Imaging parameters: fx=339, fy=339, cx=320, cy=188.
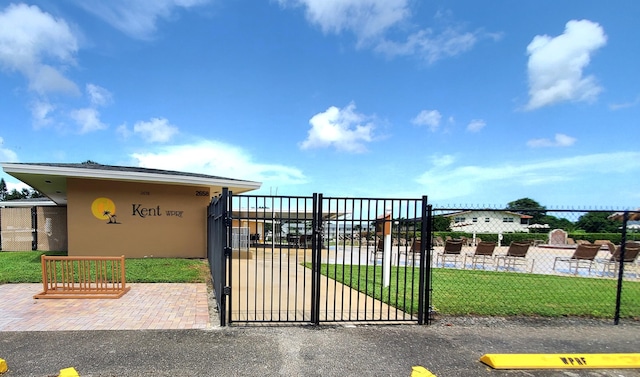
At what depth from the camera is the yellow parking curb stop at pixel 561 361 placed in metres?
3.75

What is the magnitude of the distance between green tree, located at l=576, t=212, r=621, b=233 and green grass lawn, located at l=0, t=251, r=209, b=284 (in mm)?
8019

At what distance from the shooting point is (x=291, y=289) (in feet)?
25.6

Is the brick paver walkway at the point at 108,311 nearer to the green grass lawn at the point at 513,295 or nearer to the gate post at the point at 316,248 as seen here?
the gate post at the point at 316,248

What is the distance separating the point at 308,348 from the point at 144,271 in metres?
6.78

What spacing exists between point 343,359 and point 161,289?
16.3 feet

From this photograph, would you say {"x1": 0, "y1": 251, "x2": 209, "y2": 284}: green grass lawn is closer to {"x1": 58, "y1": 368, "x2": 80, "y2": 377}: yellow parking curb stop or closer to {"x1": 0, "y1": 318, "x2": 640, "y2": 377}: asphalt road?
{"x1": 0, "y1": 318, "x2": 640, "y2": 377}: asphalt road

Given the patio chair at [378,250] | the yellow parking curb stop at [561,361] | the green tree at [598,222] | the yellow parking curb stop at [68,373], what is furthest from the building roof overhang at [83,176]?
the green tree at [598,222]

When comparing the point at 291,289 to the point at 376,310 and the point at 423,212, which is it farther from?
the point at 423,212

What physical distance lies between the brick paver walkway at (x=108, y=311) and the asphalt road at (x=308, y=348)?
0.32m

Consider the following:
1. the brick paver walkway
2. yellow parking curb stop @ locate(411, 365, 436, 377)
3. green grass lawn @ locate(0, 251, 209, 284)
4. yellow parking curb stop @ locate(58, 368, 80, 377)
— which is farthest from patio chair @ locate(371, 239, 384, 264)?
green grass lawn @ locate(0, 251, 209, 284)

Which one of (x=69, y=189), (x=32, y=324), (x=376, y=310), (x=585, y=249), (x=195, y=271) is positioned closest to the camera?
(x=32, y=324)

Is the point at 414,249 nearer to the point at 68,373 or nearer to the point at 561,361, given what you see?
the point at 561,361

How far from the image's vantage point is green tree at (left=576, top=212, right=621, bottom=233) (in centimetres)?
556

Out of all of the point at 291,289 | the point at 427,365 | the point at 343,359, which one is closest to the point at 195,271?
the point at 291,289
